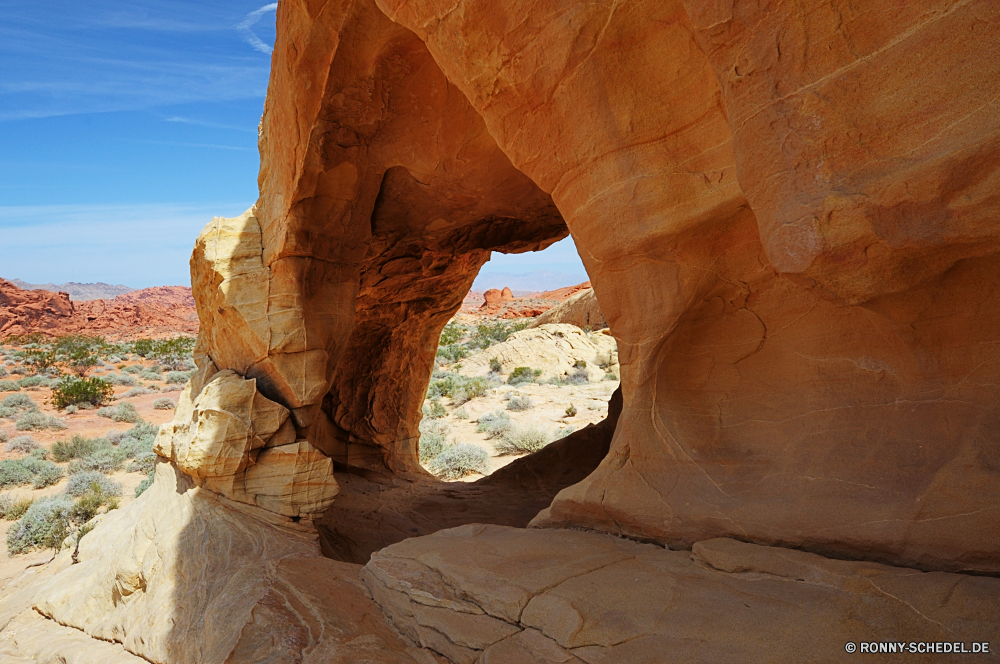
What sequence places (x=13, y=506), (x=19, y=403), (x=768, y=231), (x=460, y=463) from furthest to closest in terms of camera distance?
(x=19, y=403)
(x=460, y=463)
(x=13, y=506)
(x=768, y=231)

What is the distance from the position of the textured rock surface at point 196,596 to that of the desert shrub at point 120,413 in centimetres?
1029

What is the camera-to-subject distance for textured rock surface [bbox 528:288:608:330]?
2730 centimetres

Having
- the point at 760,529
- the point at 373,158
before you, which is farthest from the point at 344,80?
the point at 760,529

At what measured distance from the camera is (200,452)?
5.10 meters

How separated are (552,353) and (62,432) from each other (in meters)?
14.3

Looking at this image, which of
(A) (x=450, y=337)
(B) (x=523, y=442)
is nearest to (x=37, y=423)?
(B) (x=523, y=442)

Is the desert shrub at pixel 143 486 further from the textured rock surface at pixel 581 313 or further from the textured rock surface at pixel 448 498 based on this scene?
the textured rock surface at pixel 581 313

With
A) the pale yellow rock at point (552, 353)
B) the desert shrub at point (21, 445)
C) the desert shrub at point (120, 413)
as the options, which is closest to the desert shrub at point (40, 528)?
the desert shrub at point (21, 445)

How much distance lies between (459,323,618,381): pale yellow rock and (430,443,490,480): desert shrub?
7766mm

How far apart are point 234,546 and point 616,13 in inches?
189

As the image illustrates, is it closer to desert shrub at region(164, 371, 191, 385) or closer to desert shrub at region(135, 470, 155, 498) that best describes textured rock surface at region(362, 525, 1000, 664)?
desert shrub at region(135, 470, 155, 498)

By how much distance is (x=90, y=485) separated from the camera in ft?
32.4

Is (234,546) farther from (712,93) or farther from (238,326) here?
(712,93)

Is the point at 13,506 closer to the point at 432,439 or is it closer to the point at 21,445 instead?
the point at 21,445
